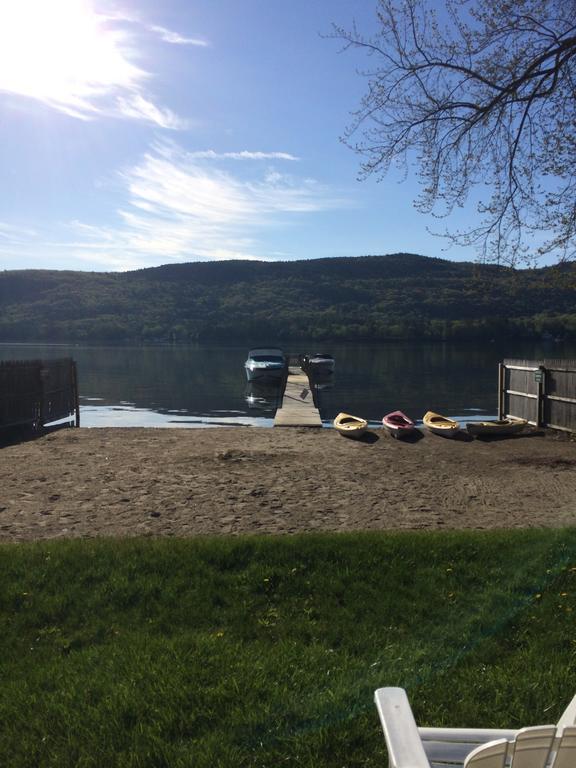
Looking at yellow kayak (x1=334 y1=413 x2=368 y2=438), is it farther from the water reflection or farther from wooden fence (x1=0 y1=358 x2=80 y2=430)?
the water reflection

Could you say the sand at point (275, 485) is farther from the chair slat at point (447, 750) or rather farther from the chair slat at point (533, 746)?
the chair slat at point (533, 746)

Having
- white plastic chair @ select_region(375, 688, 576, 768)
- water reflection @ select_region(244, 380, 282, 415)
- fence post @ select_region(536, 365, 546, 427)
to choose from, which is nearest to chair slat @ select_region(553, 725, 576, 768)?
white plastic chair @ select_region(375, 688, 576, 768)

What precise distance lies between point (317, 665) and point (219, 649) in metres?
0.69

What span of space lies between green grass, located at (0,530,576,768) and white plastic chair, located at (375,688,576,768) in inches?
40.2

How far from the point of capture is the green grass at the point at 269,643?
12.5 feet

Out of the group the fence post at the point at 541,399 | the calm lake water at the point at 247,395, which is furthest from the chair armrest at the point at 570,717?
the calm lake water at the point at 247,395

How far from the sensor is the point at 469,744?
8.90 ft

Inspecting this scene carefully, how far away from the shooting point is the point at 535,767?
2238 mm

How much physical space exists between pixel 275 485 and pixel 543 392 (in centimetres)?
989

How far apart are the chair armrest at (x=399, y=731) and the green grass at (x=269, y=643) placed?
1066mm

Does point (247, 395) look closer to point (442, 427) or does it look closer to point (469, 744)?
point (442, 427)

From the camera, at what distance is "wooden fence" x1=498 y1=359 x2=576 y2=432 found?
→ 16.8 m

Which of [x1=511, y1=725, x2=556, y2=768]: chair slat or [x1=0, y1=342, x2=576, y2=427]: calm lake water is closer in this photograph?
[x1=511, y1=725, x2=556, y2=768]: chair slat

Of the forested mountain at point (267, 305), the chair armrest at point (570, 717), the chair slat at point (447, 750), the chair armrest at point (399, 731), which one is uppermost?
the forested mountain at point (267, 305)
